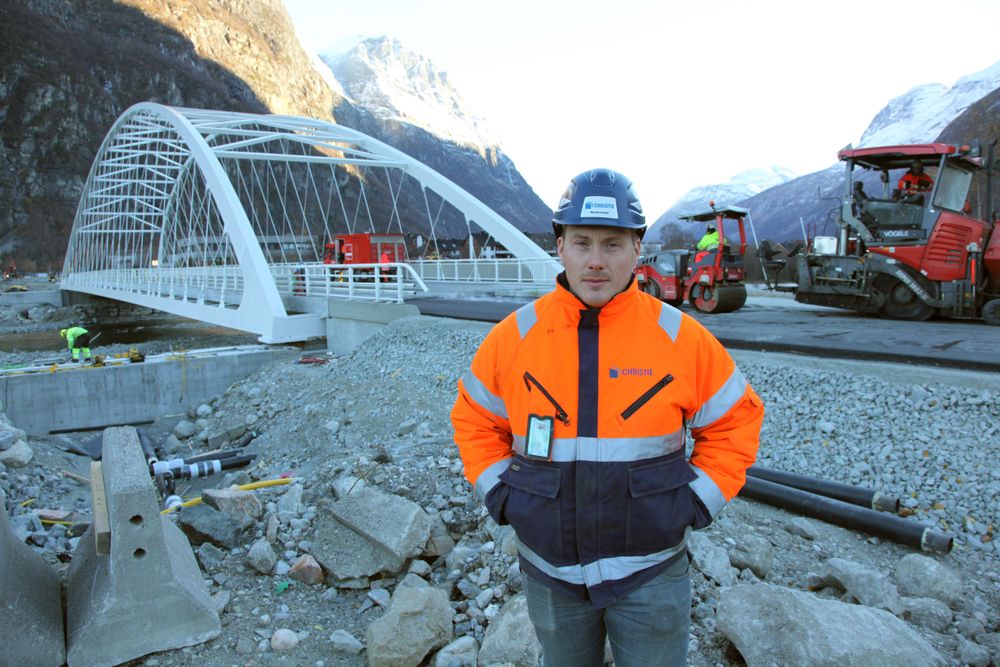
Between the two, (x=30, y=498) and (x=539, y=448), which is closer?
(x=539, y=448)

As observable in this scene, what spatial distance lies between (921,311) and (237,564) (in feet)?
31.5

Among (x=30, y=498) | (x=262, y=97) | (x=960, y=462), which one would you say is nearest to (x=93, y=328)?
(x=30, y=498)

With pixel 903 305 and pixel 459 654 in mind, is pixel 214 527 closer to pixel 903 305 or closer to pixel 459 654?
pixel 459 654

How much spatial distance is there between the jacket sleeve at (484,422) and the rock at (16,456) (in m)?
6.89

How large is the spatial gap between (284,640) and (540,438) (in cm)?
235

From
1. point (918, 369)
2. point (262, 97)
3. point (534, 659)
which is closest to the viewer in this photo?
point (534, 659)

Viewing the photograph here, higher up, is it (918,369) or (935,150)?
(935,150)

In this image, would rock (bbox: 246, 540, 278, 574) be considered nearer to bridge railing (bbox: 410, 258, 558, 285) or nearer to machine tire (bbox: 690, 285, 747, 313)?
machine tire (bbox: 690, 285, 747, 313)

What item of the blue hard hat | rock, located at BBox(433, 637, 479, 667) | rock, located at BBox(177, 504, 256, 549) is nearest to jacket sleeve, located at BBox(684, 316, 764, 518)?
the blue hard hat

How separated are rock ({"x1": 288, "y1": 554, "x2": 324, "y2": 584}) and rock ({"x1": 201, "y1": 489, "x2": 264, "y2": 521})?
0.80 m

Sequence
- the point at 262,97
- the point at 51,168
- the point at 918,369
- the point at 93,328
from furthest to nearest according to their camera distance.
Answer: the point at 262,97, the point at 51,168, the point at 93,328, the point at 918,369

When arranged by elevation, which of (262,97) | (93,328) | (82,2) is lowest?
(93,328)

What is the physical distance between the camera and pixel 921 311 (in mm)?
9305

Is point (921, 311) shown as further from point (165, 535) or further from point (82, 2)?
point (82, 2)
